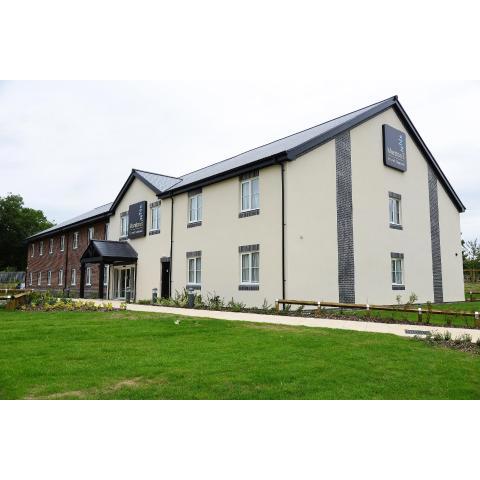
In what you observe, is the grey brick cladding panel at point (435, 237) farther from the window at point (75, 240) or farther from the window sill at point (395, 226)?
the window at point (75, 240)

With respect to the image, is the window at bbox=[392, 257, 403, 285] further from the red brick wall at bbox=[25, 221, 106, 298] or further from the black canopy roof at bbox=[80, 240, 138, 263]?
the red brick wall at bbox=[25, 221, 106, 298]

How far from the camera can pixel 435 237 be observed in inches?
957

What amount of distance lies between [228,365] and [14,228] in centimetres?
6903

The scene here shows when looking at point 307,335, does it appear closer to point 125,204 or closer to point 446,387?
point 446,387

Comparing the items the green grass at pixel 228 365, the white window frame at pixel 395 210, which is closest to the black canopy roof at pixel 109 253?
the white window frame at pixel 395 210

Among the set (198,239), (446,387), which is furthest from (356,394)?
(198,239)

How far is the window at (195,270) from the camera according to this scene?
70.9 ft

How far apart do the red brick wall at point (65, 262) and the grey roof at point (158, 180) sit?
5825 mm

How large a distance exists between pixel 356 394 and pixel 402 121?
68.6ft

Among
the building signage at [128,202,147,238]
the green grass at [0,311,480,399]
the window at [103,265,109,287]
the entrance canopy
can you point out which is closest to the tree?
the window at [103,265,109,287]

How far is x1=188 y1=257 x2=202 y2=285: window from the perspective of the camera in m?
21.6

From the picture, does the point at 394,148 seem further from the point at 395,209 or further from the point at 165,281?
the point at 165,281

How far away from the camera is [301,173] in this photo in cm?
1794

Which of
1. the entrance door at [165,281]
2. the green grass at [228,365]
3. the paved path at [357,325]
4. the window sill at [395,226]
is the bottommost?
the green grass at [228,365]
